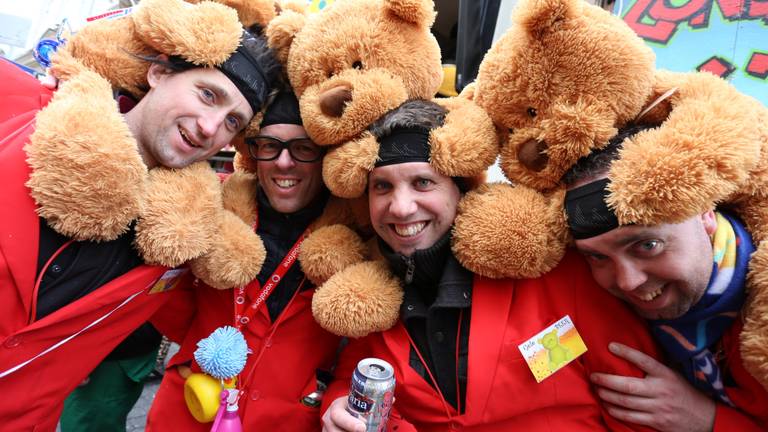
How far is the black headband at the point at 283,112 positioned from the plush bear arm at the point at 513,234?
3.68ft

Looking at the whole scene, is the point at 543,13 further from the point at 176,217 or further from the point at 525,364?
the point at 176,217

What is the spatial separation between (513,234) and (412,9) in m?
1.15

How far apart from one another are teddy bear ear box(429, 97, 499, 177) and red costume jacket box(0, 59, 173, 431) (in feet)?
4.64

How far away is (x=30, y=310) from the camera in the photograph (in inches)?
68.9

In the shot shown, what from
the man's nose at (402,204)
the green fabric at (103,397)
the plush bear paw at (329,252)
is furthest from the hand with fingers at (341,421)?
the green fabric at (103,397)

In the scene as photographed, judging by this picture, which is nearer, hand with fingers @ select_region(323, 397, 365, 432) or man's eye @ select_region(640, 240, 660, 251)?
man's eye @ select_region(640, 240, 660, 251)

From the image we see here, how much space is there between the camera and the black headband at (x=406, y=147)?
1.97 meters

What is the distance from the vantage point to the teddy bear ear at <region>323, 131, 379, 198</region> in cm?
200

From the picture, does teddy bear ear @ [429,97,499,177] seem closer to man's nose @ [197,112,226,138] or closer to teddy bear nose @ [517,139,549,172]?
teddy bear nose @ [517,139,549,172]

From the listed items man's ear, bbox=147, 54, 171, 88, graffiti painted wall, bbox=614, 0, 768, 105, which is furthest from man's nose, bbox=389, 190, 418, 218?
graffiti painted wall, bbox=614, 0, 768, 105

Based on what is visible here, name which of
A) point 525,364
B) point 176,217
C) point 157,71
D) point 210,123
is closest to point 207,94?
point 210,123

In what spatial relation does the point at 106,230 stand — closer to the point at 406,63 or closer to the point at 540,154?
the point at 406,63

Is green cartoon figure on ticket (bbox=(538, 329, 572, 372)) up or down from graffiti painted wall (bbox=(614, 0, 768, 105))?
down

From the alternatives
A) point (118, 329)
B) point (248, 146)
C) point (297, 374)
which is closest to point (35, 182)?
point (118, 329)
